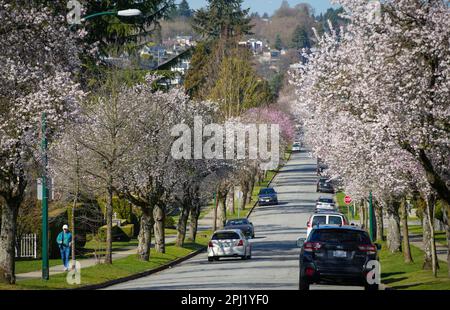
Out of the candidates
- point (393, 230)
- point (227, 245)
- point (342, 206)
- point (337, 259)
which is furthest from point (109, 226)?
point (342, 206)

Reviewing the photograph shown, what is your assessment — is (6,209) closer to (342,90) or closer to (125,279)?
(125,279)

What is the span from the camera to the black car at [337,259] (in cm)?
2253

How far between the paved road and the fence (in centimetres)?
614

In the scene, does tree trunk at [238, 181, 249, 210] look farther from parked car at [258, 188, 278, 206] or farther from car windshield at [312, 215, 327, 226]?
car windshield at [312, 215, 327, 226]

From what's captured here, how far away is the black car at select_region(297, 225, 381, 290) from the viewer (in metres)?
22.5

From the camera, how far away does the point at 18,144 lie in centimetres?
2541

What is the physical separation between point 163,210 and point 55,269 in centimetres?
1093

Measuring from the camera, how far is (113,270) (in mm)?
34281

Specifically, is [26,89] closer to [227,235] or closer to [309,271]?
[309,271]

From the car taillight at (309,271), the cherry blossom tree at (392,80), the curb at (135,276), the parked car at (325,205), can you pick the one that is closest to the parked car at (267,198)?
the parked car at (325,205)

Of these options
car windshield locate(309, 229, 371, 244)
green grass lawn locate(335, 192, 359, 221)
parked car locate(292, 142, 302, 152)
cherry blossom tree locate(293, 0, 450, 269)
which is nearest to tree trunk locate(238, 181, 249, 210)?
green grass lawn locate(335, 192, 359, 221)

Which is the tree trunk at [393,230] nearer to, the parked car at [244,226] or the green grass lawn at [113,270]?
the green grass lawn at [113,270]

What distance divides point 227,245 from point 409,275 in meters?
12.6

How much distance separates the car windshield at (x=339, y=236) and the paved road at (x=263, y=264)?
2524 mm
